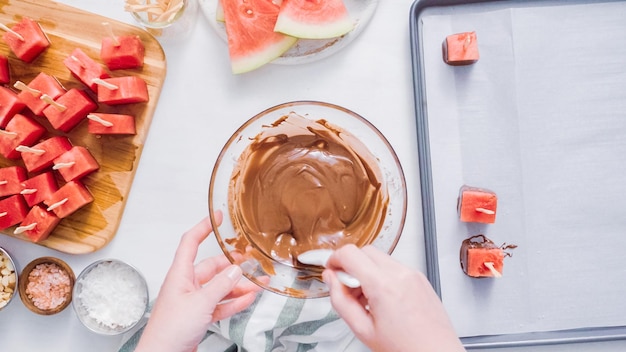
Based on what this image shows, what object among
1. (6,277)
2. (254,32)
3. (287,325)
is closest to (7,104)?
(6,277)

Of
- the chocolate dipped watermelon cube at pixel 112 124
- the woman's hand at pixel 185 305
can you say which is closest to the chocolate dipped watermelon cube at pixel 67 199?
the chocolate dipped watermelon cube at pixel 112 124

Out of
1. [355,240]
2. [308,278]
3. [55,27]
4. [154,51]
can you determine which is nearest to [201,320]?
[308,278]

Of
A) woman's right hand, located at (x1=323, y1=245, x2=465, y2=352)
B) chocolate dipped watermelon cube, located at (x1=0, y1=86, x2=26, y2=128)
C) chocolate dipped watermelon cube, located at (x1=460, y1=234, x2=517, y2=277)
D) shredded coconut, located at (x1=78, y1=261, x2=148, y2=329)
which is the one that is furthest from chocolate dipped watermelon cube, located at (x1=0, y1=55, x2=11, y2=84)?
chocolate dipped watermelon cube, located at (x1=460, y1=234, x2=517, y2=277)

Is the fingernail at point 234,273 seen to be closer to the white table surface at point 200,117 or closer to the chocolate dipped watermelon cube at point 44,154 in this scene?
the white table surface at point 200,117

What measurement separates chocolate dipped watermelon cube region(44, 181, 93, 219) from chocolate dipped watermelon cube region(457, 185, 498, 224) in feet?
2.98

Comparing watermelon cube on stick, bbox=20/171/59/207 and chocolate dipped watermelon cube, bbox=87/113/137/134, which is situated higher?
chocolate dipped watermelon cube, bbox=87/113/137/134

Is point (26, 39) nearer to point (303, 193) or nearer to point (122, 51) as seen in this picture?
point (122, 51)

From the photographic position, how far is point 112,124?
136 centimetres

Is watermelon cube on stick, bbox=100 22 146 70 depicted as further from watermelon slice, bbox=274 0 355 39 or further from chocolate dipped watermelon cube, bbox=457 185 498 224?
chocolate dipped watermelon cube, bbox=457 185 498 224

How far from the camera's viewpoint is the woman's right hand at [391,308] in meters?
0.94

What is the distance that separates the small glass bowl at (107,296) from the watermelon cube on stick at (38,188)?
0.67 ft

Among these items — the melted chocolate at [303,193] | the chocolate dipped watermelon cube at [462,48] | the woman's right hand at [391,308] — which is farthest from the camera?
the chocolate dipped watermelon cube at [462,48]

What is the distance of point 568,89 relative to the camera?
1.37 metres

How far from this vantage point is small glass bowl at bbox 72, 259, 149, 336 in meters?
1.36
